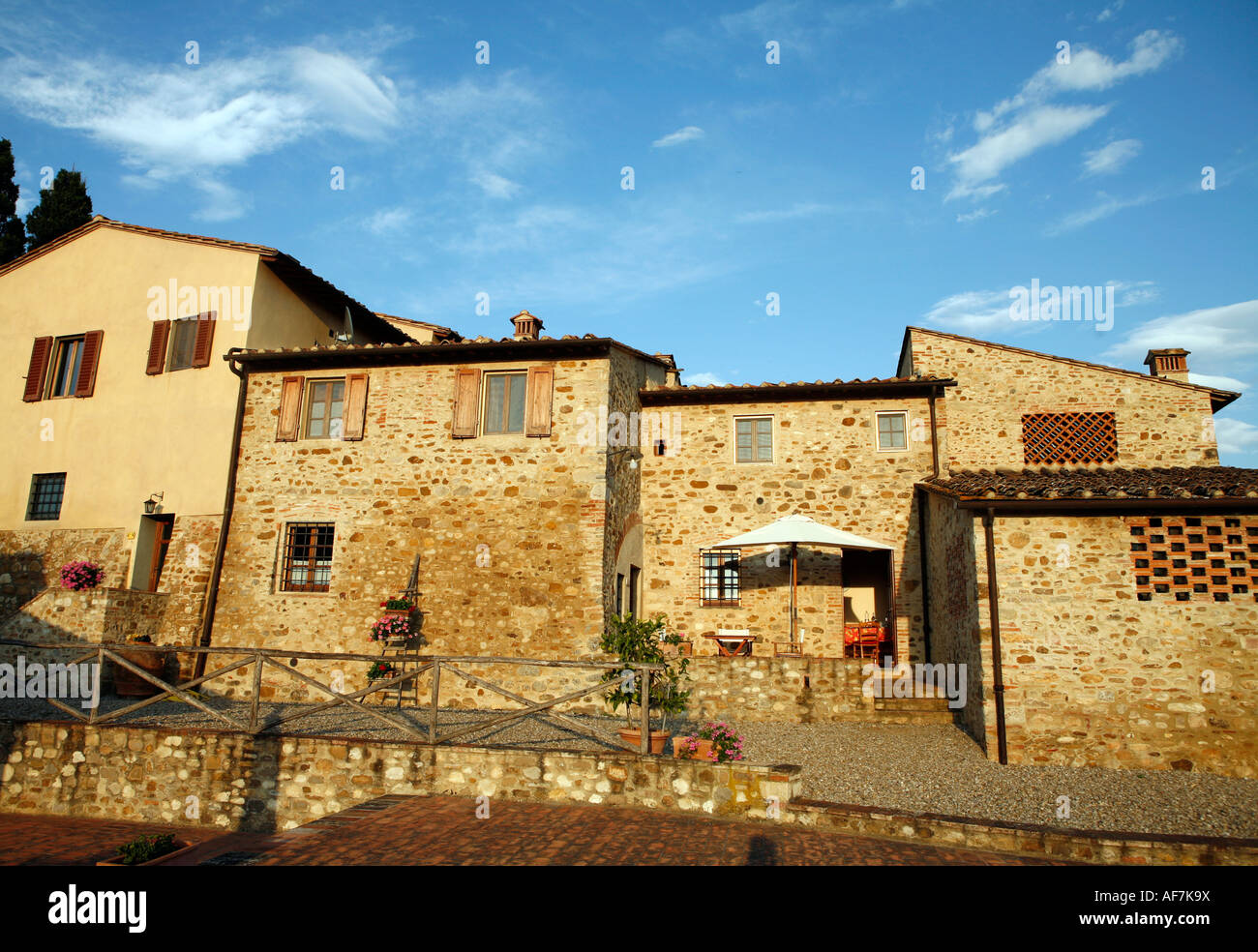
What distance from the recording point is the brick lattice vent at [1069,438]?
46.1ft

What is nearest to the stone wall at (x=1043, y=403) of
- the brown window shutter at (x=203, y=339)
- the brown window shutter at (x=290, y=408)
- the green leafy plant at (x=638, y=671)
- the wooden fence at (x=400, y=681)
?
the green leafy plant at (x=638, y=671)

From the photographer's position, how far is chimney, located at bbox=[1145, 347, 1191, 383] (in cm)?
1466

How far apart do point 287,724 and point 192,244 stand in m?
10.0

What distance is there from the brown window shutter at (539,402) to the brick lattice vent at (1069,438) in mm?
8965

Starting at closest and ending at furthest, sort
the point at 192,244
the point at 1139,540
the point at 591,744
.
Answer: the point at 591,744 → the point at 1139,540 → the point at 192,244

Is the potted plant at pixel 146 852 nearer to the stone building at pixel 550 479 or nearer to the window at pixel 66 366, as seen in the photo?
the stone building at pixel 550 479

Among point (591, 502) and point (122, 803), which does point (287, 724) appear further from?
point (591, 502)

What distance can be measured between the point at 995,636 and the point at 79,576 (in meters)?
14.5

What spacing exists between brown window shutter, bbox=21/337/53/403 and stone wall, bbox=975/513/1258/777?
56.9ft

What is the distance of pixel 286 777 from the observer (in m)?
8.05

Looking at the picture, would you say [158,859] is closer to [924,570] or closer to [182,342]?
[182,342]

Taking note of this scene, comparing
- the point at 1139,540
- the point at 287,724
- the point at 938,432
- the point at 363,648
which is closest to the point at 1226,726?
the point at 1139,540

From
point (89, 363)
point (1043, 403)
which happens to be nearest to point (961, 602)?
point (1043, 403)
